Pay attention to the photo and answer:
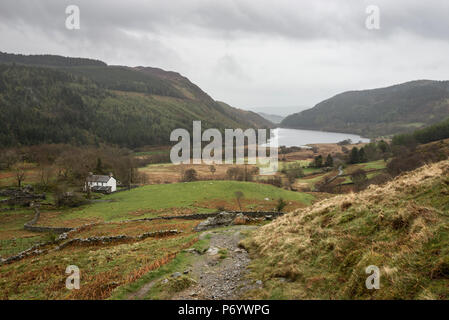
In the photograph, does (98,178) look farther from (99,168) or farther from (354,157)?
(354,157)

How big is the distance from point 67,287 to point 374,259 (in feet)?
54.3

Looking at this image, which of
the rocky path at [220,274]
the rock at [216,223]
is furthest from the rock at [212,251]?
the rock at [216,223]

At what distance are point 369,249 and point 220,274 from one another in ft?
23.6

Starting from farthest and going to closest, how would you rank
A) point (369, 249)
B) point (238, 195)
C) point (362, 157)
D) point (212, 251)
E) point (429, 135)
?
1. point (429, 135)
2. point (362, 157)
3. point (238, 195)
4. point (212, 251)
5. point (369, 249)

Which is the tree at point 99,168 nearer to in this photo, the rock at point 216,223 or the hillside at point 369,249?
the rock at point 216,223

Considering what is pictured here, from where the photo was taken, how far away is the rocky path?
11.3 m

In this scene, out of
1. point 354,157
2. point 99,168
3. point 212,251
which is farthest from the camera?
point 354,157

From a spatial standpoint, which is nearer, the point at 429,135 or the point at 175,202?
the point at 175,202

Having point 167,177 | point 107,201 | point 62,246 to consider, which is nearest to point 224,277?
point 62,246

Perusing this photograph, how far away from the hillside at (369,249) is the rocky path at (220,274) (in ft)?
2.86

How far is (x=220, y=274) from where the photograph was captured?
13656mm

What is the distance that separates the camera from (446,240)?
8977mm

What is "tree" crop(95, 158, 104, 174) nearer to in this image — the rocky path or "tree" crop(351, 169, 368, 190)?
the rocky path

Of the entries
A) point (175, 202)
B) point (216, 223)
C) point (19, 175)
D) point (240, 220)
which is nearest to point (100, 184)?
point (19, 175)
